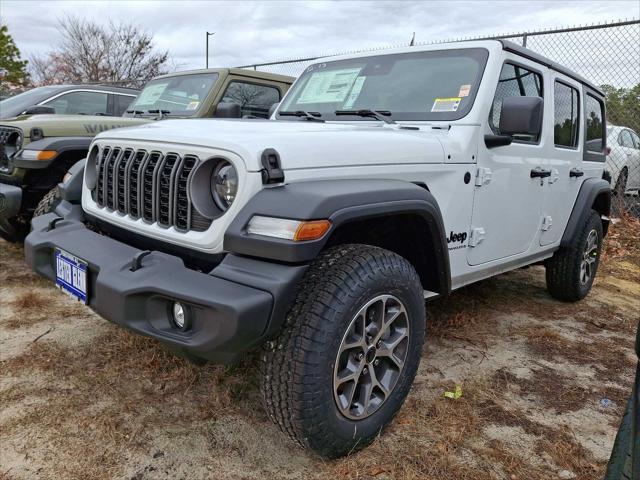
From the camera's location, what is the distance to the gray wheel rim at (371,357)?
2.07m

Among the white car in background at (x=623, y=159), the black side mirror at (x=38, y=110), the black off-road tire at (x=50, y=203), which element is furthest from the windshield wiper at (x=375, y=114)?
the white car in background at (x=623, y=159)

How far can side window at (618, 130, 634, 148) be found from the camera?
8258 mm

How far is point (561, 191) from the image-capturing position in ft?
12.4

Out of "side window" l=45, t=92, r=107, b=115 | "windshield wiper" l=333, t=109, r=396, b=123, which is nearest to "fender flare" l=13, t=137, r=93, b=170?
"side window" l=45, t=92, r=107, b=115

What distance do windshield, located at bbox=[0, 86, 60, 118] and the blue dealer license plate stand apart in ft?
14.3

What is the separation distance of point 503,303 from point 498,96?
1973 millimetres

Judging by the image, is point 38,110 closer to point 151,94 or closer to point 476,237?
point 151,94

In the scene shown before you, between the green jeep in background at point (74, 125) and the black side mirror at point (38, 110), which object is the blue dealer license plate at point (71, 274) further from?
the black side mirror at point (38, 110)

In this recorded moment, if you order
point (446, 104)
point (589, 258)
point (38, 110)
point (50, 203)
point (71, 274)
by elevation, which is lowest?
point (589, 258)

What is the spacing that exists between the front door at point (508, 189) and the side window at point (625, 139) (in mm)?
5821

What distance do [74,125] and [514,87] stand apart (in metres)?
3.59

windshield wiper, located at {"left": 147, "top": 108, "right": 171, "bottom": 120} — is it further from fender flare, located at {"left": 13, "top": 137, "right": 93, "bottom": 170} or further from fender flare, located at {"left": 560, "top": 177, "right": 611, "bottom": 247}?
fender flare, located at {"left": 560, "top": 177, "right": 611, "bottom": 247}

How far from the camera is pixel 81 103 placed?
617cm

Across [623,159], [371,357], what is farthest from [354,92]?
[623,159]
